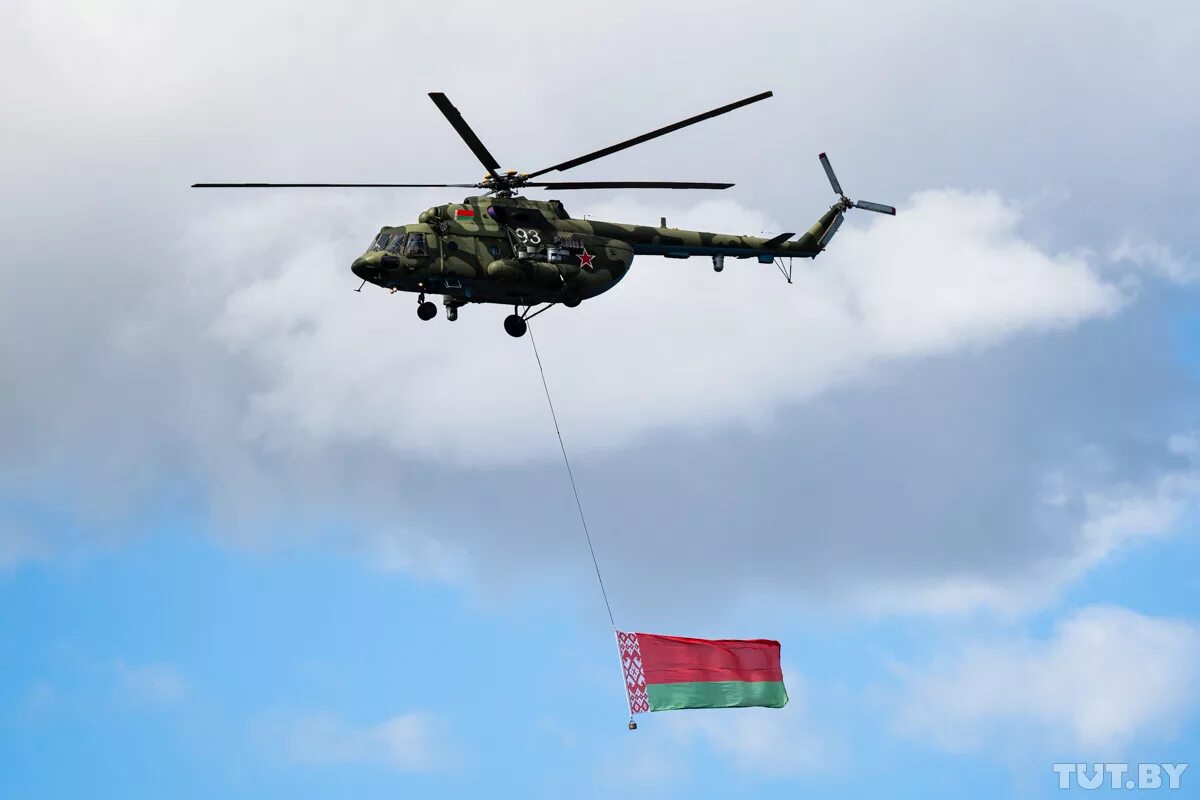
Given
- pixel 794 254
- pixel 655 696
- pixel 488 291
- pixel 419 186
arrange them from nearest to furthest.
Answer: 1. pixel 419 186
2. pixel 488 291
3. pixel 655 696
4. pixel 794 254

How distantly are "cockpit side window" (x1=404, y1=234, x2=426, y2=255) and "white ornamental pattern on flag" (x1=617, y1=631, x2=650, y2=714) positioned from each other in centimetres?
1388

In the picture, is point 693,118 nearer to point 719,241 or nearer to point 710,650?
point 719,241

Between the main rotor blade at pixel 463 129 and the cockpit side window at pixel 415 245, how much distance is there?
10.0 feet

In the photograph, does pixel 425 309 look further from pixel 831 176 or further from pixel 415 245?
pixel 831 176

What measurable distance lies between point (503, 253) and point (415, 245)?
2.96 metres

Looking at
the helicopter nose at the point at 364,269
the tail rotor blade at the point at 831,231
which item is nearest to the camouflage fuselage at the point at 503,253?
the helicopter nose at the point at 364,269

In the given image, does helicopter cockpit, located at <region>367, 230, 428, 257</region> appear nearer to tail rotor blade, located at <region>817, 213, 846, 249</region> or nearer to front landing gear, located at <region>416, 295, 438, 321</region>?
front landing gear, located at <region>416, 295, 438, 321</region>

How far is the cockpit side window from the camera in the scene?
180 feet

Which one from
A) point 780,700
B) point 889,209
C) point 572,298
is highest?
point 889,209

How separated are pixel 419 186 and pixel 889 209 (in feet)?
72.5

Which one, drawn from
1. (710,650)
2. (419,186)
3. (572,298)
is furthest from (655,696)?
(419,186)

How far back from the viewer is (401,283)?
54875 mm

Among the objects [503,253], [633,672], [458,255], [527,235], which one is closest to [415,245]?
[458,255]

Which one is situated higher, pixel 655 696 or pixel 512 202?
pixel 512 202
